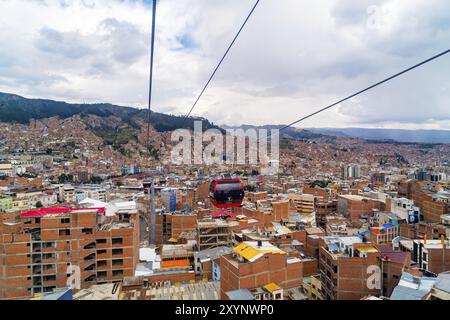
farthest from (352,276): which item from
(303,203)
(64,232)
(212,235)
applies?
(303,203)

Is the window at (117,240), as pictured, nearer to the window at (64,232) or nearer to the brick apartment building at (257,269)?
the window at (64,232)

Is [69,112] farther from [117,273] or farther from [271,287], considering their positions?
[271,287]

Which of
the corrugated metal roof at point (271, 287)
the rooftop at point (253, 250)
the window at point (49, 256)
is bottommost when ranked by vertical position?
the corrugated metal roof at point (271, 287)

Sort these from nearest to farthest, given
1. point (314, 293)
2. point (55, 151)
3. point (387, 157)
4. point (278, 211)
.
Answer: point (314, 293) < point (278, 211) < point (55, 151) < point (387, 157)

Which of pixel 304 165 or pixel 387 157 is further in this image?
pixel 387 157

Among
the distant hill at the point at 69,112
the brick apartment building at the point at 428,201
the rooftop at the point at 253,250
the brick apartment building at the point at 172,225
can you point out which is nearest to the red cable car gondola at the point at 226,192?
the brick apartment building at the point at 172,225
